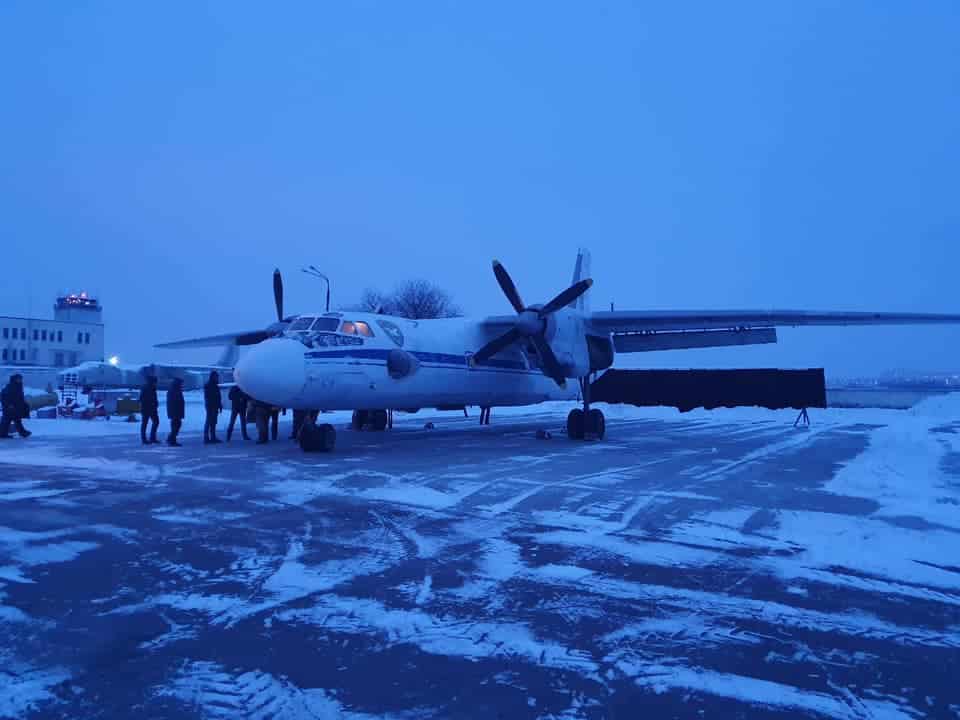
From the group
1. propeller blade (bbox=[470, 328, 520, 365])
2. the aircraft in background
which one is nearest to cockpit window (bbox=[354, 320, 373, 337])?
propeller blade (bbox=[470, 328, 520, 365])

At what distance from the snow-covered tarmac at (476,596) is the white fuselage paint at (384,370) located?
8.55ft

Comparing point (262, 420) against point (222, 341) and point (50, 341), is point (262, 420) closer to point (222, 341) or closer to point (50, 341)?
point (222, 341)

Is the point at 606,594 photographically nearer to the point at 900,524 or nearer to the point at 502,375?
the point at 900,524

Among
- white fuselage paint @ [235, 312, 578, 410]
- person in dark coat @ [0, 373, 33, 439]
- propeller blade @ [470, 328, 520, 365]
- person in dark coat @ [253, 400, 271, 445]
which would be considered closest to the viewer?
white fuselage paint @ [235, 312, 578, 410]

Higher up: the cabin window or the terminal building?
the terminal building

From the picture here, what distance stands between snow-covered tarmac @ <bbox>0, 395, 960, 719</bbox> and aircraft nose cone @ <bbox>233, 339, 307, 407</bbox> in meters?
2.37

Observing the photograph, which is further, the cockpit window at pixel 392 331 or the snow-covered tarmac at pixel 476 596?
the cockpit window at pixel 392 331

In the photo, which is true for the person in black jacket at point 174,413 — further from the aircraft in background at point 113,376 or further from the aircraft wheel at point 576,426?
the aircraft in background at point 113,376

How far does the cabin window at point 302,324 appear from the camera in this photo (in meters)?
14.5

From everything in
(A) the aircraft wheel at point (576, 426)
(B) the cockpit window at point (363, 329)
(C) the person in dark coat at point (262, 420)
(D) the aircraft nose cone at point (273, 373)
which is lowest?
(A) the aircraft wheel at point (576, 426)

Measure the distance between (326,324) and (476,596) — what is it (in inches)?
406

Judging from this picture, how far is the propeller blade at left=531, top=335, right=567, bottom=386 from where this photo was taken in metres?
18.3

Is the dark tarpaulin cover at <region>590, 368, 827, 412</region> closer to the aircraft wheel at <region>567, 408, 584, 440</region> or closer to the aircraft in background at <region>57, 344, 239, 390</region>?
the aircraft wheel at <region>567, 408, 584, 440</region>

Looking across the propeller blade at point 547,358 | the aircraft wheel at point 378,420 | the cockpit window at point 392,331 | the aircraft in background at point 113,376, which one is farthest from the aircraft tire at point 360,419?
A: the aircraft in background at point 113,376
